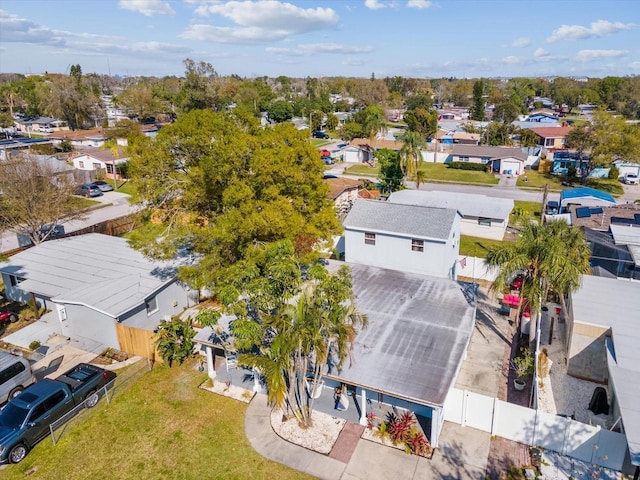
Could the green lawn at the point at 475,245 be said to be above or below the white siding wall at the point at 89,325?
below

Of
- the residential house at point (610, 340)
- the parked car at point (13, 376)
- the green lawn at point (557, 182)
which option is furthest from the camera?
the green lawn at point (557, 182)

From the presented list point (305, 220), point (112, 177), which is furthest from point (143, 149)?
point (112, 177)

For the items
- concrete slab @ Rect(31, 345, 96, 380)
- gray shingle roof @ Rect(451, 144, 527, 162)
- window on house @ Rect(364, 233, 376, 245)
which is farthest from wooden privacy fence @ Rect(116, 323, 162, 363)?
gray shingle roof @ Rect(451, 144, 527, 162)

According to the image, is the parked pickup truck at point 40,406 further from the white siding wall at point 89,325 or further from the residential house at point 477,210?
the residential house at point 477,210

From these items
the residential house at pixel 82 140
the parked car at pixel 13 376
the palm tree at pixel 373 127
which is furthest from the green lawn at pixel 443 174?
the parked car at pixel 13 376

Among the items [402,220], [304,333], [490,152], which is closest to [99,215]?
[402,220]

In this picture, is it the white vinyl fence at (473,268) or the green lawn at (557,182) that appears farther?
the green lawn at (557,182)

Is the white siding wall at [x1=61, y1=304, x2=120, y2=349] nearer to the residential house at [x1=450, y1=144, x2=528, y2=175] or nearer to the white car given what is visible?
the residential house at [x1=450, y1=144, x2=528, y2=175]
